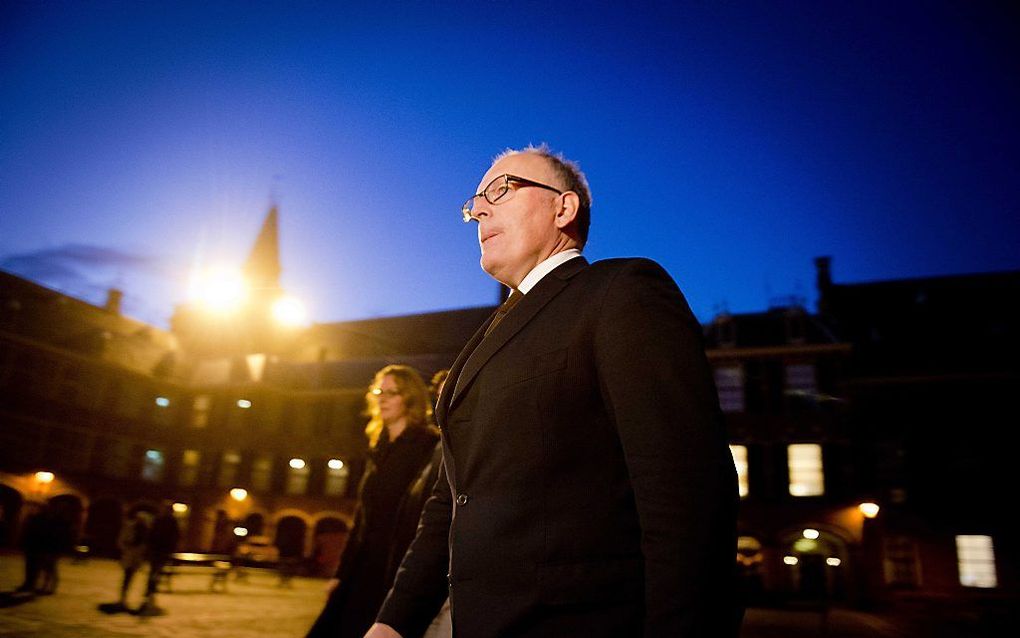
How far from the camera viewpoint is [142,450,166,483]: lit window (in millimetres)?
32938

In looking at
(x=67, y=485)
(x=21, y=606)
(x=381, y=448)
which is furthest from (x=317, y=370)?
(x=381, y=448)

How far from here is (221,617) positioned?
39.6 feet

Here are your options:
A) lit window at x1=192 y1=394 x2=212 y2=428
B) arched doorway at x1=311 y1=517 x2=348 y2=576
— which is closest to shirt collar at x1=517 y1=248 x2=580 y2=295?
arched doorway at x1=311 y1=517 x2=348 y2=576

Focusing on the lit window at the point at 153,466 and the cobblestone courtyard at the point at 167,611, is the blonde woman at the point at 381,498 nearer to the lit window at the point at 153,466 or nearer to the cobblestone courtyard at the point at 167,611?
the cobblestone courtyard at the point at 167,611

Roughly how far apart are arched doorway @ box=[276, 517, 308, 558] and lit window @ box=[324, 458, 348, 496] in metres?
2.14

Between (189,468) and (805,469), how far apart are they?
28885 mm

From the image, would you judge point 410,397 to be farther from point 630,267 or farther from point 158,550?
point 158,550

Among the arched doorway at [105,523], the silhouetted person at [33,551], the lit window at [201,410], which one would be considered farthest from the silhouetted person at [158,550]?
the lit window at [201,410]

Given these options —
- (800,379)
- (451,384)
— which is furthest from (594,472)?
(800,379)

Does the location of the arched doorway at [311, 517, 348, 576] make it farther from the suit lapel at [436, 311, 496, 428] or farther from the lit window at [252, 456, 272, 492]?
the suit lapel at [436, 311, 496, 428]

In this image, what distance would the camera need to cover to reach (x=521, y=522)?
1477 millimetres

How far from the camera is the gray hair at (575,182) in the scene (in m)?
2.10

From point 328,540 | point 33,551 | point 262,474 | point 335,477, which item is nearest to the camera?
point 33,551

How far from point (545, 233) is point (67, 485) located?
33712mm
